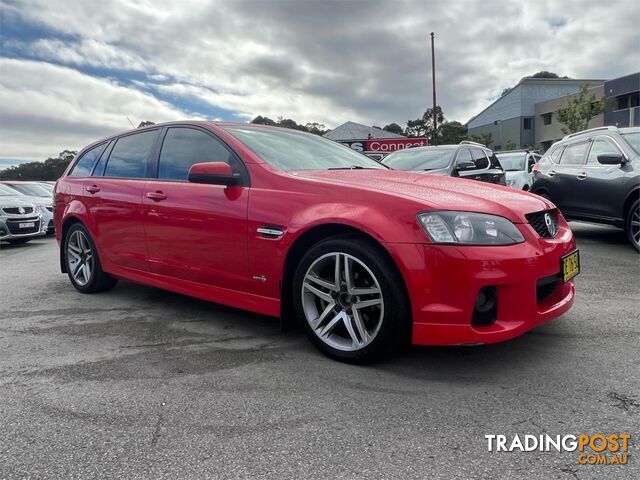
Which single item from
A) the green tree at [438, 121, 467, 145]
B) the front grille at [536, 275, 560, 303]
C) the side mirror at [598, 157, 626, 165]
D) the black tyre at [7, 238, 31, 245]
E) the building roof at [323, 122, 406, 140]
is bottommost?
the black tyre at [7, 238, 31, 245]

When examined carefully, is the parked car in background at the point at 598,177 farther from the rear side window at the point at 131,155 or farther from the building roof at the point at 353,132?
the building roof at the point at 353,132

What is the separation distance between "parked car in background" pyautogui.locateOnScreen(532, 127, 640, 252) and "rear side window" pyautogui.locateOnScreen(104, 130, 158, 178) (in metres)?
5.57

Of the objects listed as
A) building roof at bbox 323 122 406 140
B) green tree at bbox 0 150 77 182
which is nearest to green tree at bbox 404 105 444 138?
building roof at bbox 323 122 406 140

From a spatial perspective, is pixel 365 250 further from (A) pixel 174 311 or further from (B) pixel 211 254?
(A) pixel 174 311

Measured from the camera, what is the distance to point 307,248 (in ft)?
9.53

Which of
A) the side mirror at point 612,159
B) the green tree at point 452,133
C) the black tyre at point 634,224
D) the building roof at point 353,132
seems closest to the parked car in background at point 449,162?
the side mirror at point 612,159

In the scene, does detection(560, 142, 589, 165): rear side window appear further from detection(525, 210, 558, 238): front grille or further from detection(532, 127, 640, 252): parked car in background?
detection(525, 210, 558, 238): front grille

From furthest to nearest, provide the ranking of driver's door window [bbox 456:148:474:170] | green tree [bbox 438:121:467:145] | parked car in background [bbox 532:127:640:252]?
green tree [bbox 438:121:467:145], driver's door window [bbox 456:148:474:170], parked car in background [bbox 532:127:640:252]

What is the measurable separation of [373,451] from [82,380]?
1.72 meters

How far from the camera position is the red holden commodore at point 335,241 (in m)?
2.42

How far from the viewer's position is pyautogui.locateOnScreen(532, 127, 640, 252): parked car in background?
19.4ft

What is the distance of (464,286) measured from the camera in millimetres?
2363

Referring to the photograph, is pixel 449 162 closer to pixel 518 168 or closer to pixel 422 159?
pixel 422 159

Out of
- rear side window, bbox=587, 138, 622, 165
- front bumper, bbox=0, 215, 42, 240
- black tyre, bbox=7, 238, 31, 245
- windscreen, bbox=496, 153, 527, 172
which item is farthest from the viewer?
windscreen, bbox=496, 153, 527, 172
